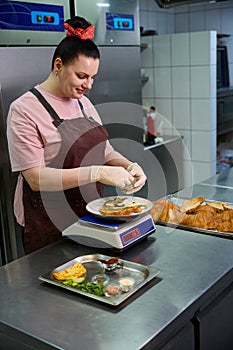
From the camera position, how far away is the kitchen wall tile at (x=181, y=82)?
3.47m

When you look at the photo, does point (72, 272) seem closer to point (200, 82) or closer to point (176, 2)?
point (176, 2)

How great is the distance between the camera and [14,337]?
0.98 meters

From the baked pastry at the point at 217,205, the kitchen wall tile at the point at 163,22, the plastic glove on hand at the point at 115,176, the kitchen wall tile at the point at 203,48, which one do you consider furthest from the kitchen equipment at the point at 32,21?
the kitchen wall tile at the point at 163,22

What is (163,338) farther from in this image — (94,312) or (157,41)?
(157,41)

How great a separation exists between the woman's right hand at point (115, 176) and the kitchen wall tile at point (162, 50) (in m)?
2.32

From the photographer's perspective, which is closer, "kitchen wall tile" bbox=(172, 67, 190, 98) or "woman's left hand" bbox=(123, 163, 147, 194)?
"woman's left hand" bbox=(123, 163, 147, 194)

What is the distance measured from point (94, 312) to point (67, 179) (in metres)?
0.60

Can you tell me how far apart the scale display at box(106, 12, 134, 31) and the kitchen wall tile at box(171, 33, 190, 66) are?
1.19m

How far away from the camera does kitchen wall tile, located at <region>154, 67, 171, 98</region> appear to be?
359cm

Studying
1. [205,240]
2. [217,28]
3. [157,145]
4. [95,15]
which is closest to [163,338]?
[205,240]

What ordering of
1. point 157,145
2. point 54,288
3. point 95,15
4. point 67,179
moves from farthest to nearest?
point 157,145, point 95,15, point 67,179, point 54,288

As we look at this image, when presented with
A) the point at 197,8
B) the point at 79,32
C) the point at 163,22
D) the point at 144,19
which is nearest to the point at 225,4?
the point at 197,8

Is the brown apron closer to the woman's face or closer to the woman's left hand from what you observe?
the woman's face

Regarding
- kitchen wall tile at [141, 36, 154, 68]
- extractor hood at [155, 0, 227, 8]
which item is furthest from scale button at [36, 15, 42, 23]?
kitchen wall tile at [141, 36, 154, 68]
